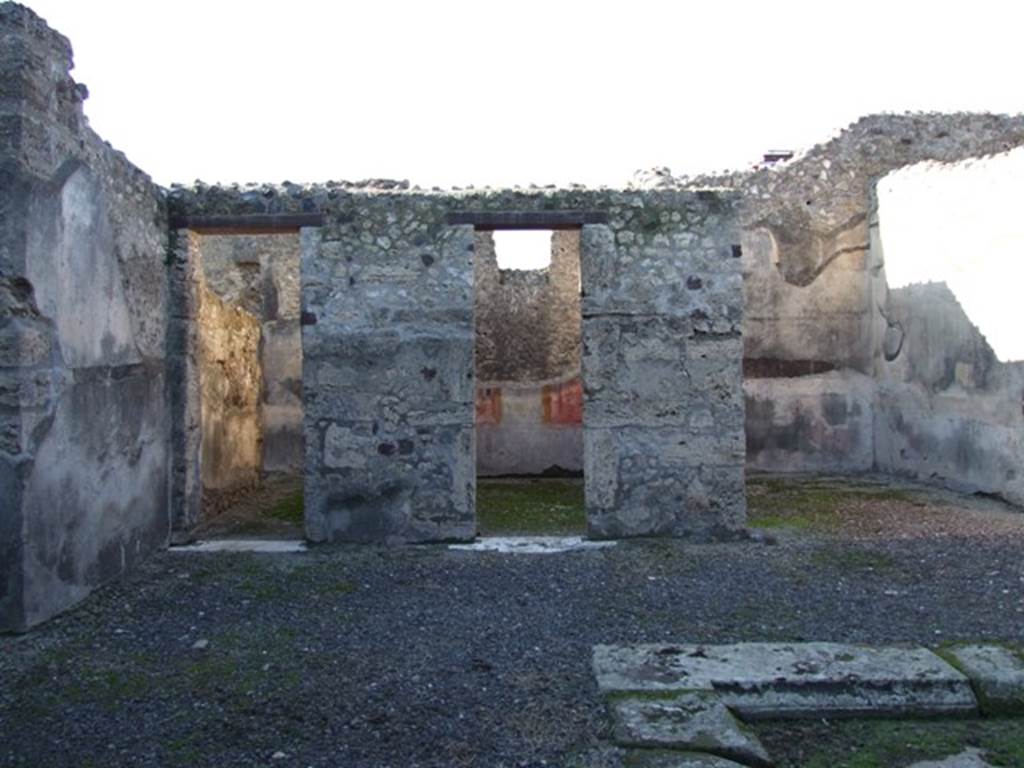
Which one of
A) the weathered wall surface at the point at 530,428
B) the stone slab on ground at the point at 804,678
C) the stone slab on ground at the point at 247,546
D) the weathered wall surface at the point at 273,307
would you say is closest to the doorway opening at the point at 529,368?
the weathered wall surface at the point at 530,428

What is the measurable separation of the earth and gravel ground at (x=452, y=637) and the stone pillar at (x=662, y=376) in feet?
1.09

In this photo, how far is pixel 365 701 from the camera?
11.5 feet

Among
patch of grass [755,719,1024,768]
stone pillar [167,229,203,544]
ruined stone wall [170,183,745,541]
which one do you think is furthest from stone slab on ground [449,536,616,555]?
patch of grass [755,719,1024,768]

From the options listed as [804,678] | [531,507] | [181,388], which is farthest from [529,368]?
[804,678]

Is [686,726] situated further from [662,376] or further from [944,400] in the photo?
[944,400]

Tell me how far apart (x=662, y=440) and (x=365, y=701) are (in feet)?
11.6

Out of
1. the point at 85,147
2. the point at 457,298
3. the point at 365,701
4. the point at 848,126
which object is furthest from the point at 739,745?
the point at 848,126

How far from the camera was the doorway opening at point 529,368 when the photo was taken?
35.9ft

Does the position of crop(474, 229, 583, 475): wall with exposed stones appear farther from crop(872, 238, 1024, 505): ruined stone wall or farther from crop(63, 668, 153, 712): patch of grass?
crop(63, 668, 153, 712): patch of grass

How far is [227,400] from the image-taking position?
8.45m

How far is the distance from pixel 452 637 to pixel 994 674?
232 centimetres

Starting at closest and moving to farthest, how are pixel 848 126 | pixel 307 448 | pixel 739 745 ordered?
pixel 739 745 → pixel 307 448 → pixel 848 126

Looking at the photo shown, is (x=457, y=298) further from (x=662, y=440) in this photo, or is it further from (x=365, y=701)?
(x=365, y=701)

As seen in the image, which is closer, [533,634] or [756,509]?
[533,634]
